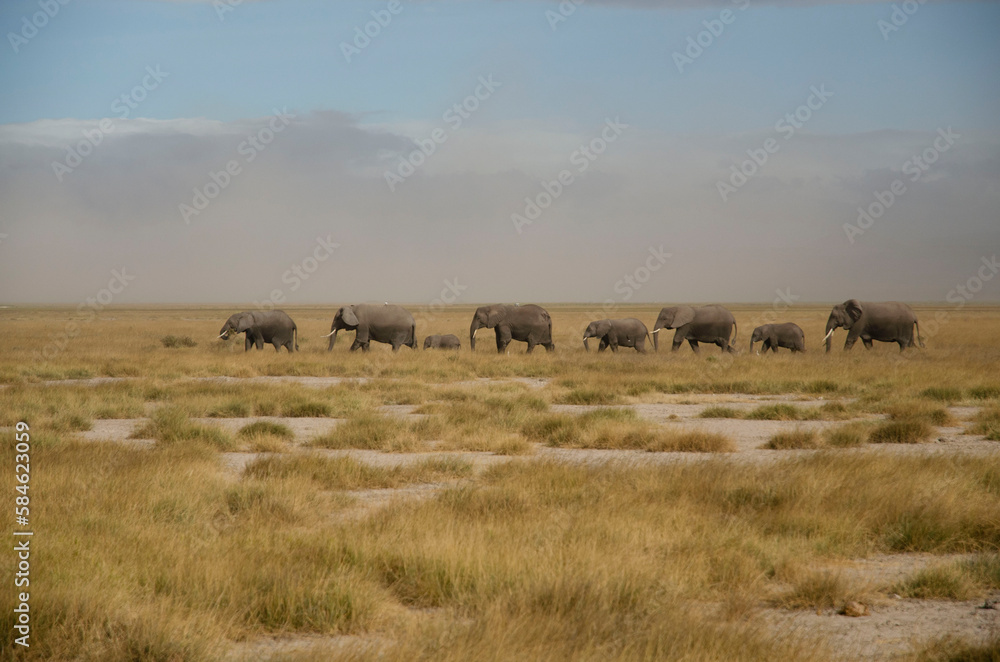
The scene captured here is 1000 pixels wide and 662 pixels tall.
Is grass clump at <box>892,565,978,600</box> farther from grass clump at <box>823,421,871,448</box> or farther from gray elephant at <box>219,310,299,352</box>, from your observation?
gray elephant at <box>219,310,299,352</box>

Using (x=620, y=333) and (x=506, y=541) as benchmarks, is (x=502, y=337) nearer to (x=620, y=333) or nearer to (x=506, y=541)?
(x=620, y=333)

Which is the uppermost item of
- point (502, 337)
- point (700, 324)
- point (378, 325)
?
point (700, 324)

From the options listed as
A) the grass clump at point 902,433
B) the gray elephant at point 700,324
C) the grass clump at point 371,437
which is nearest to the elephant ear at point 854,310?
the gray elephant at point 700,324

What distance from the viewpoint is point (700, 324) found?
1430 inches

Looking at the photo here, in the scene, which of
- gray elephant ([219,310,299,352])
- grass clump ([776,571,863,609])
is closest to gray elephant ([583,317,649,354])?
gray elephant ([219,310,299,352])

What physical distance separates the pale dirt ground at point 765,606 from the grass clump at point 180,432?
272 millimetres

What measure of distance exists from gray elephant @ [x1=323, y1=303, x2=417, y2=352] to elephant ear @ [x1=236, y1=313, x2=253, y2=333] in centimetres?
347

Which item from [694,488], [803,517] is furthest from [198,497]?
[803,517]

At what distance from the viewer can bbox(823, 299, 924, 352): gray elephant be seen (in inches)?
1323

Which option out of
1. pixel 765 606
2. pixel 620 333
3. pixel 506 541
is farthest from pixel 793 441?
pixel 620 333

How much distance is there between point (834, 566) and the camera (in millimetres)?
6324

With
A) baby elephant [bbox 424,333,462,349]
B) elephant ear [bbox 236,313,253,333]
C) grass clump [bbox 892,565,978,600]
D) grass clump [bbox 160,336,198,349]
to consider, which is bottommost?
grass clump [bbox 892,565,978,600]

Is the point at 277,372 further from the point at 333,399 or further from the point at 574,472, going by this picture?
the point at 574,472

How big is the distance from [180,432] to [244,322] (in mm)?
23735
